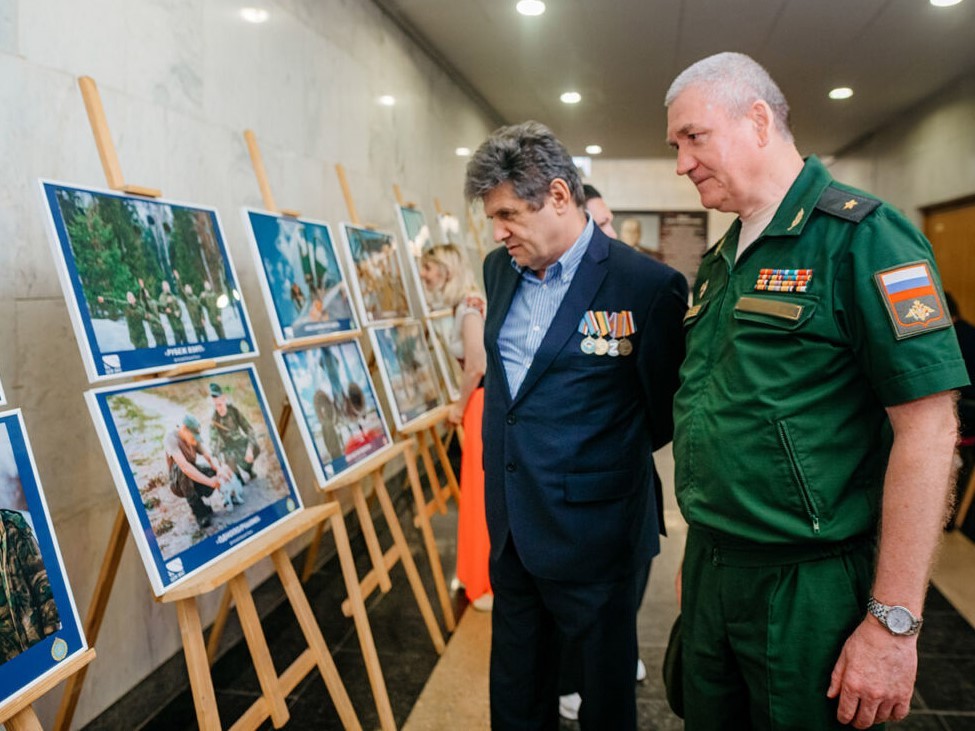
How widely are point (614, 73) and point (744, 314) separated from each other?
536 cm

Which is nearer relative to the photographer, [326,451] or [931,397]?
[931,397]

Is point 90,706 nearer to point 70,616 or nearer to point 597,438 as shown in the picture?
point 70,616

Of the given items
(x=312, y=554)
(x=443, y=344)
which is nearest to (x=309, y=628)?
(x=312, y=554)

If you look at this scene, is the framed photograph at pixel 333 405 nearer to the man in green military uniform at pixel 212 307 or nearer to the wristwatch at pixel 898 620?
the man in green military uniform at pixel 212 307

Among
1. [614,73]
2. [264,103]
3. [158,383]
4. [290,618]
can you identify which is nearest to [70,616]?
[158,383]

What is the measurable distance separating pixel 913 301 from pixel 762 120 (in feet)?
1.35

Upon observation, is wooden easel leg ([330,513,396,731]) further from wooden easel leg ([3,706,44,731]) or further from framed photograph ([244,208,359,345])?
wooden easel leg ([3,706,44,731])

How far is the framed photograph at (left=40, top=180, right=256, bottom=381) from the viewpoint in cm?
153

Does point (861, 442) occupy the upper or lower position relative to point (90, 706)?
upper

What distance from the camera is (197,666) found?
153 centimetres

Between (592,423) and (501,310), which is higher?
(501,310)

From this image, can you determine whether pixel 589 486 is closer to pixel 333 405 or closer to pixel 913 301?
pixel 913 301

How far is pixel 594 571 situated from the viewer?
1.56 metres

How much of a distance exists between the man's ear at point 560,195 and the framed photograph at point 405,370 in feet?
4.60
